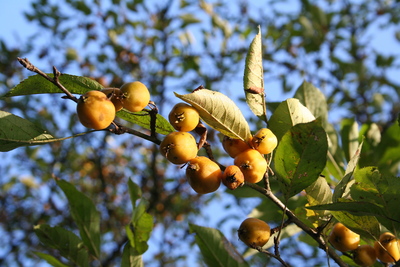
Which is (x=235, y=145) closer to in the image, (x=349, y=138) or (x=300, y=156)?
(x=300, y=156)

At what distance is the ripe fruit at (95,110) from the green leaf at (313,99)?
1.01 m

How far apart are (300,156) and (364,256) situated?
0.44 meters

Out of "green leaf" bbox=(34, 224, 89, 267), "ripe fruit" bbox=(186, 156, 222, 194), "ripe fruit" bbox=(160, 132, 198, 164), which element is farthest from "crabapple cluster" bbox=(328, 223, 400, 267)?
"green leaf" bbox=(34, 224, 89, 267)

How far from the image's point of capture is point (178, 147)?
981 mm

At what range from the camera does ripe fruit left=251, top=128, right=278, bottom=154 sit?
1.08m

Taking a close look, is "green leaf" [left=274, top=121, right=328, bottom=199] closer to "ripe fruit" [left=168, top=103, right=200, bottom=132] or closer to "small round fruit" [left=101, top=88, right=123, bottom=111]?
"ripe fruit" [left=168, top=103, right=200, bottom=132]

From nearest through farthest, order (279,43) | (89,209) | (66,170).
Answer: (89,209) → (279,43) → (66,170)

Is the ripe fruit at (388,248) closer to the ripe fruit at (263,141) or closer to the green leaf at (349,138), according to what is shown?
the ripe fruit at (263,141)

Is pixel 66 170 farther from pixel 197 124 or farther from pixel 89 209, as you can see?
pixel 197 124

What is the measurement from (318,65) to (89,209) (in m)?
3.53

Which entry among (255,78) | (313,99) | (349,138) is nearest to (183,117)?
(255,78)

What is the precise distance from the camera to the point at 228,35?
469cm

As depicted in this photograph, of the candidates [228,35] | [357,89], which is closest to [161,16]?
[228,35]

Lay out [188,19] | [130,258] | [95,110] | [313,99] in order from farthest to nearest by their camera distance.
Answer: [188,19] < [313,99] < [130,258] < [95,110]
